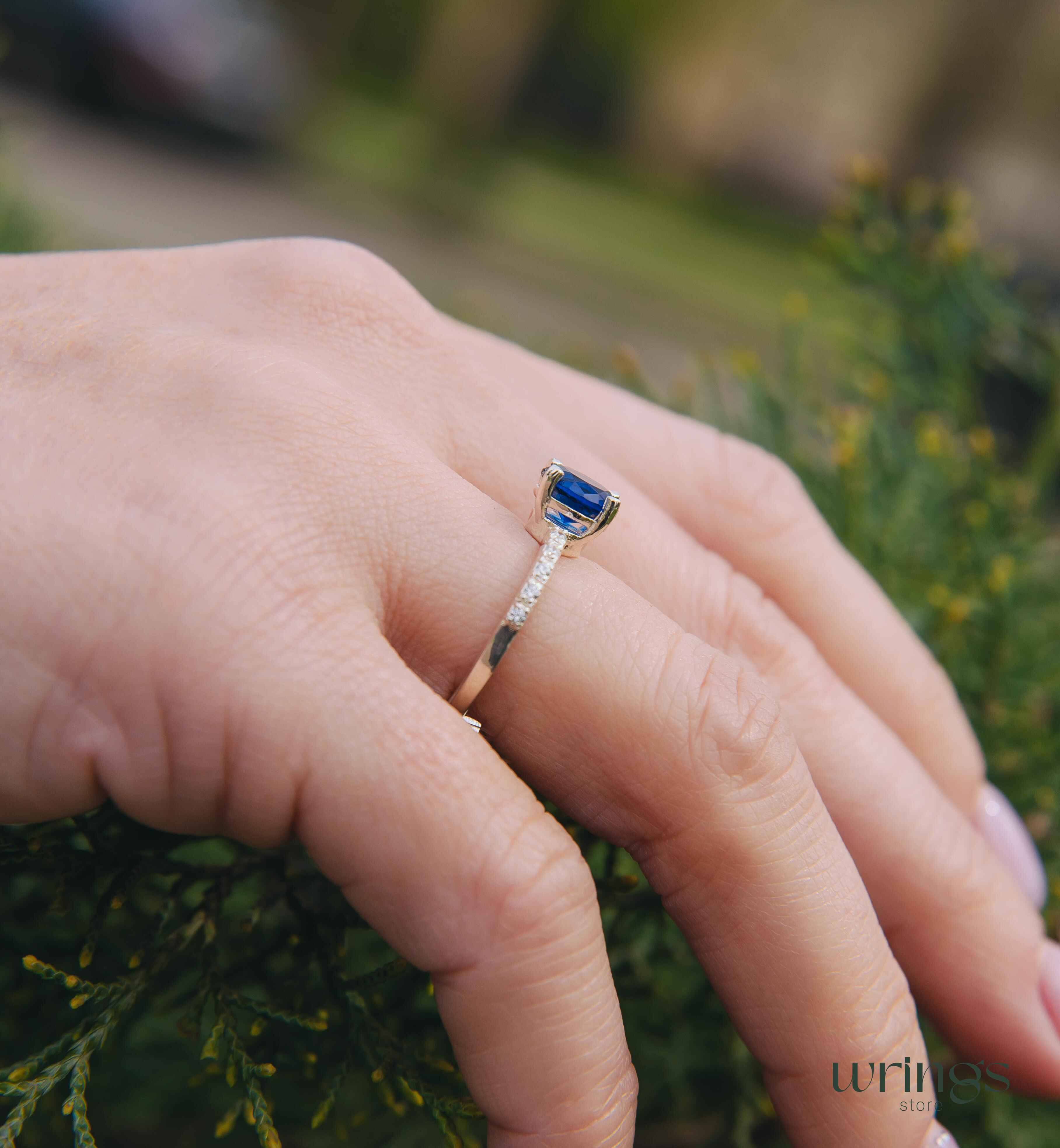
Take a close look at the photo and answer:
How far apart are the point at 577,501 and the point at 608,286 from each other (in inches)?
454

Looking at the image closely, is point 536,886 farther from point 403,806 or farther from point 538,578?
point 538,578

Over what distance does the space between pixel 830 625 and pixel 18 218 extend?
276 centimetres

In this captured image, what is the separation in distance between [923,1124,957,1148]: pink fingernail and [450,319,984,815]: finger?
593 millimetres

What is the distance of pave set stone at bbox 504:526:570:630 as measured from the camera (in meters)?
1.17

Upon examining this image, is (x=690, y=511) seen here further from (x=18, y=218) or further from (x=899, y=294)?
(x=18, y=218)

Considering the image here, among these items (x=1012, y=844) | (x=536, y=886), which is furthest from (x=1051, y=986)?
(x=536, y=886)

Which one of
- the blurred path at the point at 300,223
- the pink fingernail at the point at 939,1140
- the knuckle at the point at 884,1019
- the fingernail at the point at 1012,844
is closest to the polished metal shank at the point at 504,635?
the knuckle at the point at 884,1019

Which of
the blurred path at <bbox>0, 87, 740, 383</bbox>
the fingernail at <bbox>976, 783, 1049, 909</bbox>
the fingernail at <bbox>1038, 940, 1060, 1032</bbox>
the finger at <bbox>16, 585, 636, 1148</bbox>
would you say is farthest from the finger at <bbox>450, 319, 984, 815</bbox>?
the blurred path at <bbox>0, 87, 740, 383</bbox>

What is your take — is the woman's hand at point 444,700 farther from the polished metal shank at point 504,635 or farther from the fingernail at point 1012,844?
the fingernail at point 1012,844

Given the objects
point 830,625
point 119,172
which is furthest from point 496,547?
point 119,172

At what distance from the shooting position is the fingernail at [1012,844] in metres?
1.66

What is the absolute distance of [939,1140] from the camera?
1.23m

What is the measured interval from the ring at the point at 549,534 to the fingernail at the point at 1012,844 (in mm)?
1021

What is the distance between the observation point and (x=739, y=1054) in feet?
5.14
